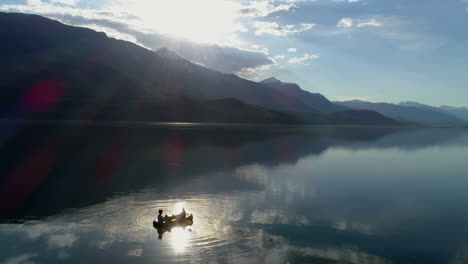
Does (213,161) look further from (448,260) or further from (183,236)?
(448,260)

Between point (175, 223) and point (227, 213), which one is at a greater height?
point (175, 223)

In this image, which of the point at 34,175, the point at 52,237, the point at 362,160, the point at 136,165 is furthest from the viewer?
the point at 362,160

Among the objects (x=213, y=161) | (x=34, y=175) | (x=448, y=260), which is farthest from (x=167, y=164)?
(x=448, y=260)

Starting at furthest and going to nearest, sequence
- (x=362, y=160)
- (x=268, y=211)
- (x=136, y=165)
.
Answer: (x=362, y=160), (x=136, y=165), (x=268, y=211)

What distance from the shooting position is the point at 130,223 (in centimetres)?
2698

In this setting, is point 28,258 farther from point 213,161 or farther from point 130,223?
point 213,161

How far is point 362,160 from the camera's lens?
79.6 m

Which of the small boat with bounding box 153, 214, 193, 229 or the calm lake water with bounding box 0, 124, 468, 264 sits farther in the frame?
the small boat with bounding box 153, 214, 193, 229

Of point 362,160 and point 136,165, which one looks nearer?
point 136,165

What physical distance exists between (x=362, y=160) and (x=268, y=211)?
182 ft

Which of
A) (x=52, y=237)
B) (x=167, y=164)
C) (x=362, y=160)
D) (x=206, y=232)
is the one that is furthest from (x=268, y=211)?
(x=362, y=160)

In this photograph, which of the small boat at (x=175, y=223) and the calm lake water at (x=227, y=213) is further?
the small boat at (x=175, y=223)

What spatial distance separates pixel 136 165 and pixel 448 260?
49590 millimetres

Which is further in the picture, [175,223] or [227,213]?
[227,213]
